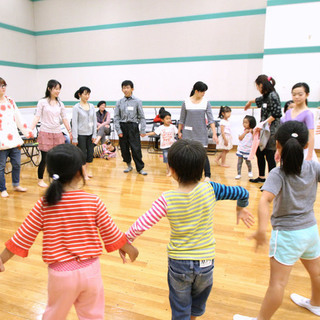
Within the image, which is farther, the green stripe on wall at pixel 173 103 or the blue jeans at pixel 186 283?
the green stripe on wall at pixel 173 103

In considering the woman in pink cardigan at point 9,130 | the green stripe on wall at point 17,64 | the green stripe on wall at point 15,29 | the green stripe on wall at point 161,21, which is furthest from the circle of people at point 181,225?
the green stripe on wall at point 15,29

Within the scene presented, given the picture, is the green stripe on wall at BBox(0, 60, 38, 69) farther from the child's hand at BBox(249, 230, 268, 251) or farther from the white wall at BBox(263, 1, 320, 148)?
the child's hand at BBox(249, 230, 268, 251)

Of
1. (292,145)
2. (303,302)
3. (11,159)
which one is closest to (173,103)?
(11,159)

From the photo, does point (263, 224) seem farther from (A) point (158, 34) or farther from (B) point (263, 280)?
(A) point (158, 34)

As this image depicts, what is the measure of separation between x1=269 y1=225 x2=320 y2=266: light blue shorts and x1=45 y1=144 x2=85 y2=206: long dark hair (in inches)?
40.5

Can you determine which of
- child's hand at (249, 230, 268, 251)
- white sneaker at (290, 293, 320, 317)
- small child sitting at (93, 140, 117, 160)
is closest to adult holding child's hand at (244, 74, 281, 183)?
white sneaker at (290, 293, 320, 317)

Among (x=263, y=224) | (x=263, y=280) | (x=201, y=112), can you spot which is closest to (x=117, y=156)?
(x=201, y=112)

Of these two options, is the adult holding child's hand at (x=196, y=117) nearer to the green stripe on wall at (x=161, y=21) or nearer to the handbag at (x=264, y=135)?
the handbag at (x=264, y=135)

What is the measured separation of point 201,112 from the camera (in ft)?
14.0

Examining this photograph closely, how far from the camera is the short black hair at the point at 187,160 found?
3.90 feet

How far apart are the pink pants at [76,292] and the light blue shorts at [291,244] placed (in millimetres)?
871

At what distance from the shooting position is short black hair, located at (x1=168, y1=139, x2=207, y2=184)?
3.90ft

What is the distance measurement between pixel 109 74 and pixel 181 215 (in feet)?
26.7

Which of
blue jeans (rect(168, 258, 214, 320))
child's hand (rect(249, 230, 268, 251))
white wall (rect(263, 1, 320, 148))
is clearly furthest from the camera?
white wall (rect(263, 1, 320, 148))
